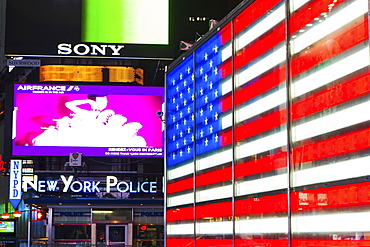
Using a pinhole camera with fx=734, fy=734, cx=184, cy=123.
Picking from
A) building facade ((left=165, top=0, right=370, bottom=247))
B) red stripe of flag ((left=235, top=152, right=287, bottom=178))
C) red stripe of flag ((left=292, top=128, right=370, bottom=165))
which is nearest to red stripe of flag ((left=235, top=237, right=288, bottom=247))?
building facade ((left=165, top=0, right=370, bottom=247))

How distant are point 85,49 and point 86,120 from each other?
47.9ft

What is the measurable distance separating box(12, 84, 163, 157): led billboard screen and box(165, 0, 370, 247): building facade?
61.2 ft

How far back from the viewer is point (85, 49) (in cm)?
1298

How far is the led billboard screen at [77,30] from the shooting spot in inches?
508

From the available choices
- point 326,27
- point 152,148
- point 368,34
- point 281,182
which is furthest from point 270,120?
point 152,148

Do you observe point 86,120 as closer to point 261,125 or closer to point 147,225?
point 147,225

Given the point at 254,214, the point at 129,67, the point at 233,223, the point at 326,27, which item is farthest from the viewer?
the point at 129,67

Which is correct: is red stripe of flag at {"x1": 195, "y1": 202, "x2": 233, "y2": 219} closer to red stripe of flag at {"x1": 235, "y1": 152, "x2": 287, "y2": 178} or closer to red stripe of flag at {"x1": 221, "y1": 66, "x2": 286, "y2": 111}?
red stripe of flag at {"x1": 235, "y1": 152, "x2": 287, "y2": 178}

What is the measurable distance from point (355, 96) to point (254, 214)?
196 centimetres

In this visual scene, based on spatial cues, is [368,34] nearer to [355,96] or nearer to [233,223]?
[355,96]

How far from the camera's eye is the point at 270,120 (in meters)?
5.97

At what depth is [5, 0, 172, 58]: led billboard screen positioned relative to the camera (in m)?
12.9

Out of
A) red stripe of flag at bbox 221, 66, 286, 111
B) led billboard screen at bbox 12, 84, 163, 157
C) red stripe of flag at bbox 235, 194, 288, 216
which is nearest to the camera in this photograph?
red stripe of flag at bbox 235, 194, 288, 216

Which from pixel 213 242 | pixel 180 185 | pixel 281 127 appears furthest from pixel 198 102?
pixel 281 127
